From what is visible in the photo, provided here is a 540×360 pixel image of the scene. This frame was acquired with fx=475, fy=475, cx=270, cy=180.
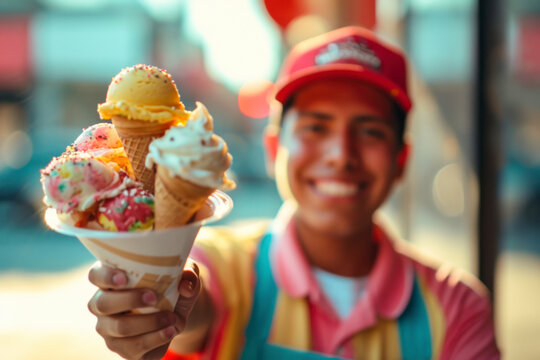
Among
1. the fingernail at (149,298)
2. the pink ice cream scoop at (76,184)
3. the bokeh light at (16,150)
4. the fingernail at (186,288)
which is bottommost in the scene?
the bokeh light at (16,150)

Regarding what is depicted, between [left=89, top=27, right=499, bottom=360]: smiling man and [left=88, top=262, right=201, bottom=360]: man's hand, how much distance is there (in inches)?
15.4

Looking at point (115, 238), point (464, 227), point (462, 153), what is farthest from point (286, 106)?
point (464, 227)

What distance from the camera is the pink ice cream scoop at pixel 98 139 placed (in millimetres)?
1318

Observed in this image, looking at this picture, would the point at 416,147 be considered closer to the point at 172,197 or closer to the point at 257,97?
the point at 172,197

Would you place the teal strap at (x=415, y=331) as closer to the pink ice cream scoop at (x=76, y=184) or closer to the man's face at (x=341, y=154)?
the man's face at (x=341, y=154)

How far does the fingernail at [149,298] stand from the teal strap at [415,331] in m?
1.01

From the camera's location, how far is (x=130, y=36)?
1777 centimetres

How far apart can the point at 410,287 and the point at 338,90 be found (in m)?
0.83

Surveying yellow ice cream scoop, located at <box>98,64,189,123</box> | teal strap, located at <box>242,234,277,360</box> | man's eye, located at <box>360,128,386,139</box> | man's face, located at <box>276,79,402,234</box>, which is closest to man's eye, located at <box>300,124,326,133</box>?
man's face, located at <box>276,79,402,234</box>

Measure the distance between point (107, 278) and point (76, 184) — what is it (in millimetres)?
241

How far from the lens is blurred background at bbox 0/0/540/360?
9.26 ft

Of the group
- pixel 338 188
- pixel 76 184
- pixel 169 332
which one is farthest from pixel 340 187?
pixel 76 184

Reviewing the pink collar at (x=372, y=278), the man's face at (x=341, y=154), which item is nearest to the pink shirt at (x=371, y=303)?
the pink collar at (x=372, y=278)

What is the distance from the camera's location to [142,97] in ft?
4.16
